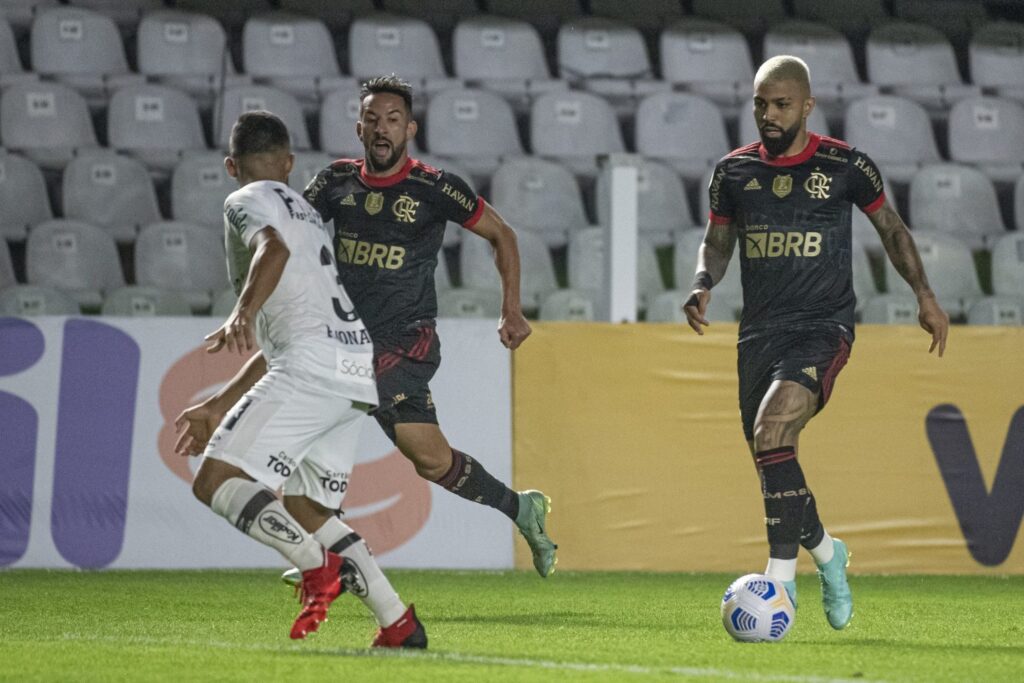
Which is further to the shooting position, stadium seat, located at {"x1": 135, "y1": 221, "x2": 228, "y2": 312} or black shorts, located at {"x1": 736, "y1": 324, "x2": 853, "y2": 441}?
stadium seat, located at {"x1": 135, "y1": 221, "x2": 228, "y2": 312}

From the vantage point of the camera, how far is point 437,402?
9.04m

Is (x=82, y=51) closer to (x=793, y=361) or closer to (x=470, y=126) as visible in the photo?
(x=470, y=126)

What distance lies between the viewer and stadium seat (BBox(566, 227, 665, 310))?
35.7 feet

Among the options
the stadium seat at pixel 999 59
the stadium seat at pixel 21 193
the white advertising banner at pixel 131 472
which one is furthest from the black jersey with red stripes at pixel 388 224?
the stadium seat at pixel 999 59

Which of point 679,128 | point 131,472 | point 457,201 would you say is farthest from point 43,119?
point 457,201

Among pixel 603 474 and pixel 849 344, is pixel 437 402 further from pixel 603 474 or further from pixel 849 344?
pixel 849 344

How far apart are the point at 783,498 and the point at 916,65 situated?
8828 mm

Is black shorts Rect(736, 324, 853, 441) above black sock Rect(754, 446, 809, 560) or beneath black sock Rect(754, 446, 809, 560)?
above

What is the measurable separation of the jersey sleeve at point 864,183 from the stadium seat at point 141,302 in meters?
5.37

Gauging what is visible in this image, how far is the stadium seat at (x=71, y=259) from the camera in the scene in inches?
411

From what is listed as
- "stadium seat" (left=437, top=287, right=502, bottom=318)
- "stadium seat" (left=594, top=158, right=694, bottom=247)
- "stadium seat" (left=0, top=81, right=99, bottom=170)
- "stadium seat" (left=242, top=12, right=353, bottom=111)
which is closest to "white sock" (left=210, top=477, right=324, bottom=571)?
"stadium seat" (left=437, top=287, right=502, bottom=318)

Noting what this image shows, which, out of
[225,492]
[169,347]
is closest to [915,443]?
[169,347]

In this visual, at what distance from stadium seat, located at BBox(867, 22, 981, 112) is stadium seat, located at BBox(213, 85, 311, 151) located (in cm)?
481

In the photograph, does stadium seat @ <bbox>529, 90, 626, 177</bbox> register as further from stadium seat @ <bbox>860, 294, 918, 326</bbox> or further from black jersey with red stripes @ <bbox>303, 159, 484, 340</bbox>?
black jersey with red stripes @ <bbox>303, 159, 484, 340</bbox>
